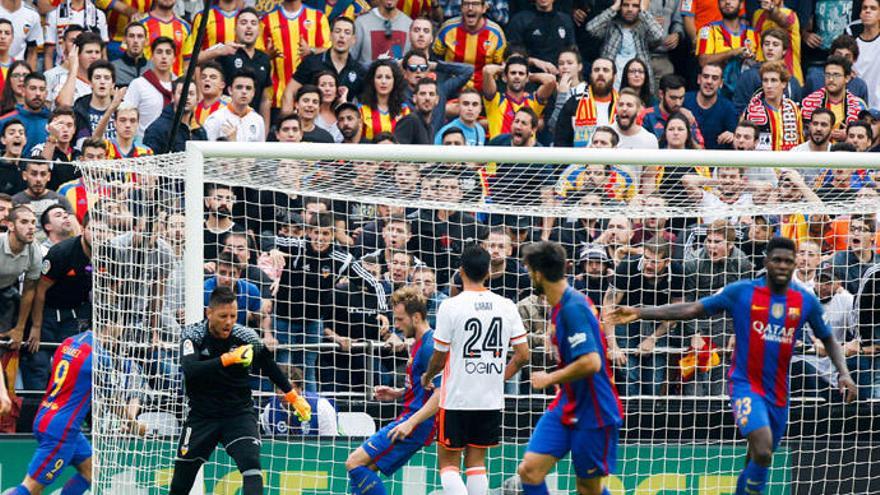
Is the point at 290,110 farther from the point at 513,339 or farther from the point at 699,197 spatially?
the point at 513,339

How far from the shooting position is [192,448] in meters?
10.4

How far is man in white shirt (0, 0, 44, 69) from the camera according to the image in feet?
49.5

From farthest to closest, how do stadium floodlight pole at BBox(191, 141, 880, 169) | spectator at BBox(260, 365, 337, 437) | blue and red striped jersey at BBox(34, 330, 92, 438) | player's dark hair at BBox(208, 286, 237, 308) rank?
spectator at BBox(260, 365, 337, 437) < blue and red striped jersey at BBox(34, 330, 92, 438) < stadium floodlight pole at BBox(191, 141, 880, 169) < player's dark hair at BBox(208, 286, 237, 308)

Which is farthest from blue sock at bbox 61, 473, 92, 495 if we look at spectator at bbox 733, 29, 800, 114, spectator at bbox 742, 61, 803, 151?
spectator at bbox 733, 29, 800, 114

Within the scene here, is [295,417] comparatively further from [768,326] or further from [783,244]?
[783,244]

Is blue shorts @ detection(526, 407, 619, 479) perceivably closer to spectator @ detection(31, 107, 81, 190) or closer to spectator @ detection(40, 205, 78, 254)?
spectator @ detection(40, 205, 78, 254)

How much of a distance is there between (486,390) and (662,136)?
17.5 feet

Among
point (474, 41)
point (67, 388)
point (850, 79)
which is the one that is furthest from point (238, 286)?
point (850, 79)

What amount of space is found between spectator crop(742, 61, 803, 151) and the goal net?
2.33 metres

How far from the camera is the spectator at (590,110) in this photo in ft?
49.8

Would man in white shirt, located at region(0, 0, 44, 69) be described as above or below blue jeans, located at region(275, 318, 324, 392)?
above

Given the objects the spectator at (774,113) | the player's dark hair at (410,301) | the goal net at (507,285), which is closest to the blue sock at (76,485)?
the goal net at (507,285)

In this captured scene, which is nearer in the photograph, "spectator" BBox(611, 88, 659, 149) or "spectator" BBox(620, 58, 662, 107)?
"spectator" BBox(611, 88, 659, 149)

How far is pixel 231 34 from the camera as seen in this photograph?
1555 centimetres
